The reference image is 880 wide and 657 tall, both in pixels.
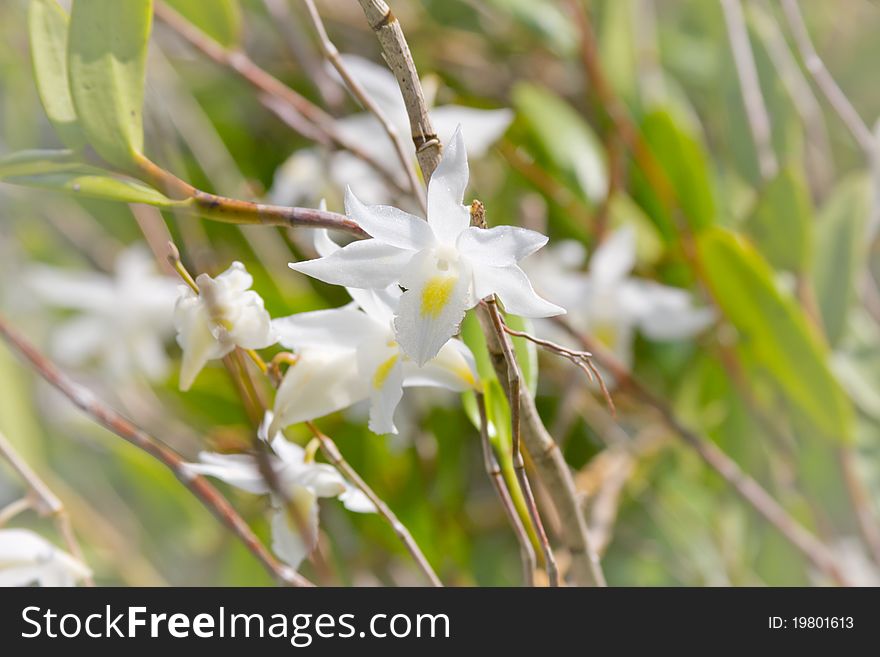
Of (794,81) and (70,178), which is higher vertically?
(794,81)

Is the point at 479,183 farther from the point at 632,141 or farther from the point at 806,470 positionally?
the point at 806,470

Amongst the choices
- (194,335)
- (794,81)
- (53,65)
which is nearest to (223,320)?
(194,335)

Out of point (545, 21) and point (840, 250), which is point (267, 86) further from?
point (840, 250)

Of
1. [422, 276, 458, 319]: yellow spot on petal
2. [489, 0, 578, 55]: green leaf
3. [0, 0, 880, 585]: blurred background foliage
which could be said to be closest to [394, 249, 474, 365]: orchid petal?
[422, 276, 458, 319]: yellow spot on petal

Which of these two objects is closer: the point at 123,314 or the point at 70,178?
the point at 70,178
